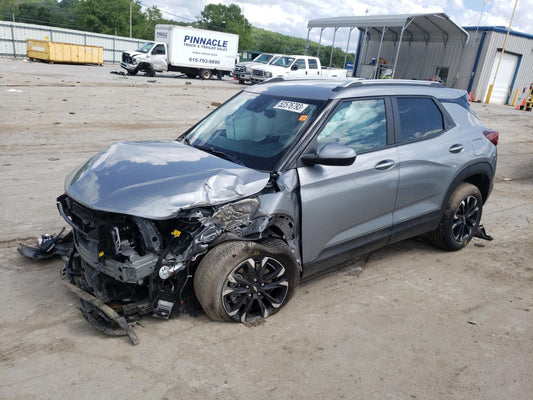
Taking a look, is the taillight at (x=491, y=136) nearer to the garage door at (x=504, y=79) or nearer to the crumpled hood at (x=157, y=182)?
the crumpled hood at (x=157, y=182)

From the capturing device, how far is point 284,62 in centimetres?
2661

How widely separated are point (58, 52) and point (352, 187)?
35335mm

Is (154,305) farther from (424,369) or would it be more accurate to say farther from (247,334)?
(424,369)

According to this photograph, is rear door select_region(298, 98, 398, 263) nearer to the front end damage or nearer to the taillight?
the front end damage

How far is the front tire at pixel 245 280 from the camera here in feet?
10.1

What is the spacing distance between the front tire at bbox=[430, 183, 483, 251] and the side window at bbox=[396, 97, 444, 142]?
0.78 meters

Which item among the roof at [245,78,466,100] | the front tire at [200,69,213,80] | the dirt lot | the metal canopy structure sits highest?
the metal canopy structure

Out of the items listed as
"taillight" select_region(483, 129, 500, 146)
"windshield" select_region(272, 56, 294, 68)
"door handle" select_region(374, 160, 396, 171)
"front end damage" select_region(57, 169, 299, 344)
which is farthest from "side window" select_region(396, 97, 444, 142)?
"windshield" select_region(272, 56, 294, 68)

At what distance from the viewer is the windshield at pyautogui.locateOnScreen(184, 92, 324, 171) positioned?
11.7ft

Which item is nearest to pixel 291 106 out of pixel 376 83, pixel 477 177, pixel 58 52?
pixel 376 83

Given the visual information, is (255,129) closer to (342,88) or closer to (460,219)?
(342,88)

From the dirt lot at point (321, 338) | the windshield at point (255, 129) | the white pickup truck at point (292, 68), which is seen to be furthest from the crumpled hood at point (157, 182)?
the white pickup truck at point (292, 68)

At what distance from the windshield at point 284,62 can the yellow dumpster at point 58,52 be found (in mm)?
17452

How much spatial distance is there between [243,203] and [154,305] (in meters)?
0.95
